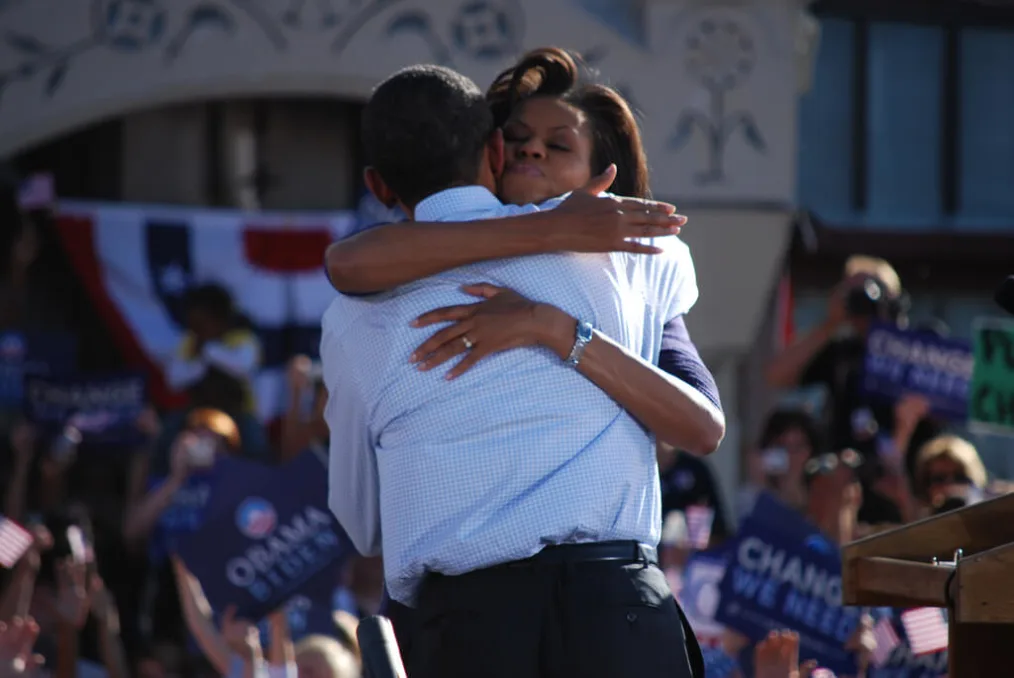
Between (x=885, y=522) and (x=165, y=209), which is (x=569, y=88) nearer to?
(x=885, y=522)

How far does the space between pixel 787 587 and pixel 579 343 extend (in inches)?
113

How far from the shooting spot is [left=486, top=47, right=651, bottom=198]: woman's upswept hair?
3.20m

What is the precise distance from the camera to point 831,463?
671cm

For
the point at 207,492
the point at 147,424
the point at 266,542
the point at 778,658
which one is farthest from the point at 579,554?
the point at 147,424

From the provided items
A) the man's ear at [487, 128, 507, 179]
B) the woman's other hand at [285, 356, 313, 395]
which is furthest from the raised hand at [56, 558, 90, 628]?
the man's ear at [487, 128, 507, 179]

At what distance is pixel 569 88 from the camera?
3.25 m

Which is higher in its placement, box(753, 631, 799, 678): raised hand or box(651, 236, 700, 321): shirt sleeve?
box(651, 236, 700, 321): shirt sleeve

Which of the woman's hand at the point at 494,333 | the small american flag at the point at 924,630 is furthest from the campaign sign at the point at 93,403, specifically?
the woman's hand at the point at 494,333

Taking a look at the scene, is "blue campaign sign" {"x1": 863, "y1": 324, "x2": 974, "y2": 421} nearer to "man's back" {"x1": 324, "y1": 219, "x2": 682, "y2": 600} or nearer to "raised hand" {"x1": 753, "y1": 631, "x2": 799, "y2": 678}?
"raised hand" {"x1": 753, "y1": 631, "x2": 799, "y2": 678}

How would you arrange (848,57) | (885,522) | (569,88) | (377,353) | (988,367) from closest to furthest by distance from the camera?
(377,353)
(569,88)
(988,367)
(885,522)
(848,57)

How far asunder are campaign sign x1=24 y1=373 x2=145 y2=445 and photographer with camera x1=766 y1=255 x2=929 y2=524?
2.95 meters

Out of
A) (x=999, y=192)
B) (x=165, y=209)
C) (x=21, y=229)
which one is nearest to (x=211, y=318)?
(x=165, y=209)

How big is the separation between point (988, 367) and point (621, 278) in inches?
142

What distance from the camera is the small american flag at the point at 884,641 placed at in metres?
5.09
